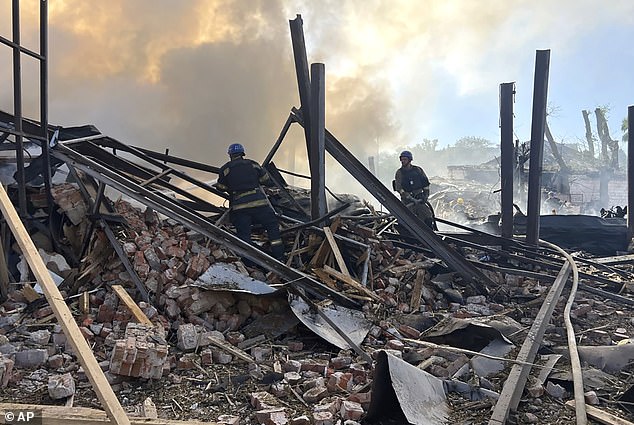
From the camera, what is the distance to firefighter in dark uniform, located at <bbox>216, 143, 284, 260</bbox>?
6188mm

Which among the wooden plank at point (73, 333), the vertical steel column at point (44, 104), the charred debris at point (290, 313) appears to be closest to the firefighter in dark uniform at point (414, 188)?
the charred debris at point (290, 313)

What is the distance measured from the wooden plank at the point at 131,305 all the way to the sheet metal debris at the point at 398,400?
7.14ft

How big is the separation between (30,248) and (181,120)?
14819mm

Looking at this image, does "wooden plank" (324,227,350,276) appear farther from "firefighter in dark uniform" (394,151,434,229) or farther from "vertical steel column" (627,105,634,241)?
"vertical steel column" (627,105,634,241)

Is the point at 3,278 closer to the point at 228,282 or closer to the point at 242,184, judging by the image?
the point at 228,282

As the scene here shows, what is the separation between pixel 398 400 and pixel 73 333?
194cm

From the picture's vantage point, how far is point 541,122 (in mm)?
7500

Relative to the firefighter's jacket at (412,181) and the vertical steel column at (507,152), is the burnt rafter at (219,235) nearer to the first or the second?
the firefighter's jacket at (412,181)

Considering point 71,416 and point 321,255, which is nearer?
point 71,416

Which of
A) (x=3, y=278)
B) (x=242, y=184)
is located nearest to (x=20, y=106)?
(x=3, y=278)

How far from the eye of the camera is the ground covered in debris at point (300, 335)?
3.15 meters

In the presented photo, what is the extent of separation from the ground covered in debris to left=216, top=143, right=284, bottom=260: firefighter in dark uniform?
1.30 feet

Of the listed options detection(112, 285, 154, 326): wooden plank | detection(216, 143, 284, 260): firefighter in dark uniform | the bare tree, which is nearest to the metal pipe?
detection(112, 285, 154, 326): wooden plank

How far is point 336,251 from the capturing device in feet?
19.0
